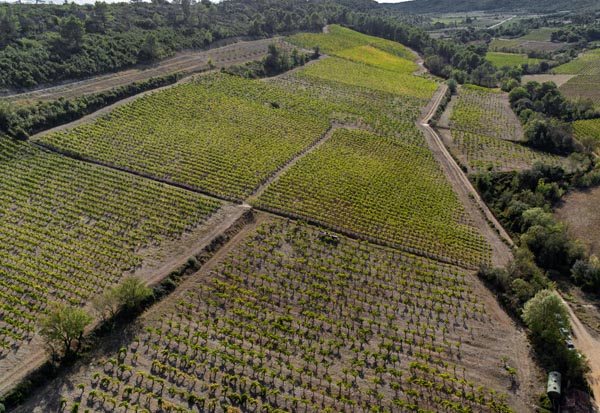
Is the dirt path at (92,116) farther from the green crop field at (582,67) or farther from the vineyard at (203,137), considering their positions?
the green crop field at (582,67)

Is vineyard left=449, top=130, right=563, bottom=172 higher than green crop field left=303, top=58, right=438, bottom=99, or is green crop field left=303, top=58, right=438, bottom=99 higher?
green crop field left=303, top=58, right=438, bottom=99

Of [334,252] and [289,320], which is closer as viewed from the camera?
[289,320]

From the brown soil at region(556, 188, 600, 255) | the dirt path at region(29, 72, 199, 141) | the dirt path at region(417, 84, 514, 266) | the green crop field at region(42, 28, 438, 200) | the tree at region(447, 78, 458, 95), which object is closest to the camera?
the dirt path at region(417, 84, 514, 266)

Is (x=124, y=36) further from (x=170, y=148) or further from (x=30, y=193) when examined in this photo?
(x=30, y=193)

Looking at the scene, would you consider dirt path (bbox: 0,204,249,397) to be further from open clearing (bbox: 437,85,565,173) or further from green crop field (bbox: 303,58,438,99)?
green crop field (bbox: 303,58,438,99)

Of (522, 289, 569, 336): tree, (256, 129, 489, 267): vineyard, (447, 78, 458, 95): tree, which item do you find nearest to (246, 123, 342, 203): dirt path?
(256, 129, 489, 267): vineyard

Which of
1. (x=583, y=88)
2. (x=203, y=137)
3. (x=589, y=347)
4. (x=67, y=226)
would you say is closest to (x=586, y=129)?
(x=583, y=88)

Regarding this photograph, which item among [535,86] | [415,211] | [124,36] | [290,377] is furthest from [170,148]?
[535,86]
